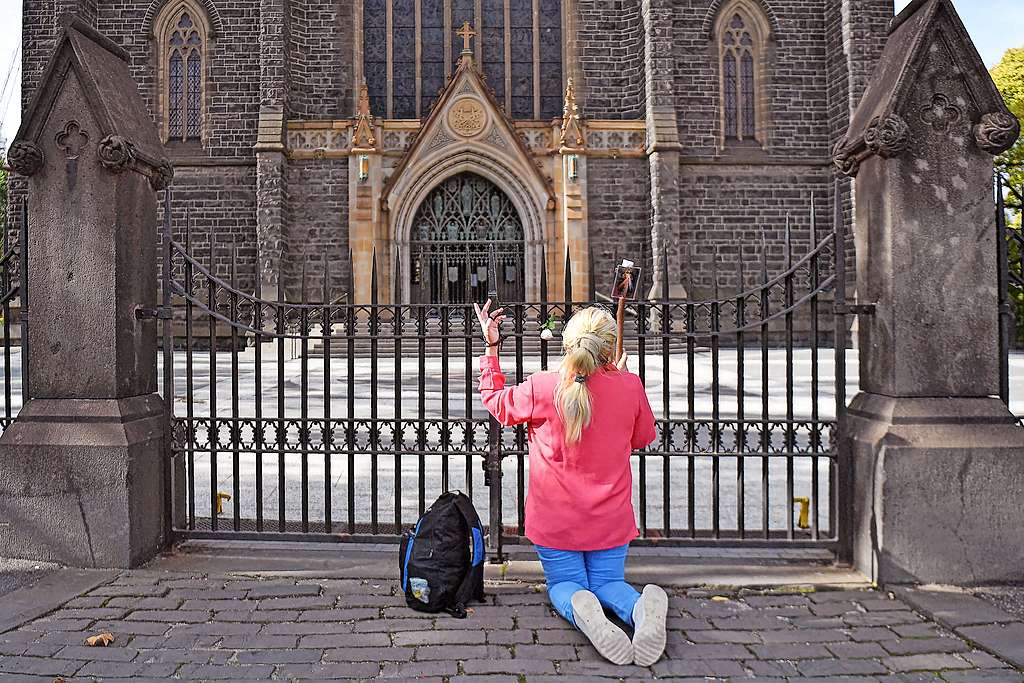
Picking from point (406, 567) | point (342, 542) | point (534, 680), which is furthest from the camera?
point (342, 542)

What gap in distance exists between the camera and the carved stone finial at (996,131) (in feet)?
13.0

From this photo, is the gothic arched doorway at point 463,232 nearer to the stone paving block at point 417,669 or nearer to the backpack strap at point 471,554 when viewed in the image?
the backpack strap at point 471,554

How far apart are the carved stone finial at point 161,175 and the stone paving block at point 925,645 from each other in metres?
4.45

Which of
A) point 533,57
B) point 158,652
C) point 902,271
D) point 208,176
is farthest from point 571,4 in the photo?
point 158,652

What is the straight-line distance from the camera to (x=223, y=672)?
2.97 meters

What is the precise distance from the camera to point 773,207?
68.0ft

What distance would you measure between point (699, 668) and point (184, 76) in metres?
22.2

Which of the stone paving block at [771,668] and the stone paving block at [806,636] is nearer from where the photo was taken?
the stone paving block at [771,668]

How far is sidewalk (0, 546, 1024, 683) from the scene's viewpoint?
9.77ft

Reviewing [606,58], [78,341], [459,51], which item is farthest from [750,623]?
[459,51]

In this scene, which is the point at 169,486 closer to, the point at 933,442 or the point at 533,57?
the point at 933,442

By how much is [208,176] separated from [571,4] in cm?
1077

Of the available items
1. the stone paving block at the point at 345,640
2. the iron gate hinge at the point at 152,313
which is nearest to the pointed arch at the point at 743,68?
the iron gate hinge at the point at 152,313

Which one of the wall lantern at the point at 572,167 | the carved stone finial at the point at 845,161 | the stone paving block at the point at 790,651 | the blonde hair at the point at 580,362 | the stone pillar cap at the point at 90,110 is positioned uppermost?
the wall lantern at the point at 572,167
